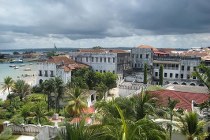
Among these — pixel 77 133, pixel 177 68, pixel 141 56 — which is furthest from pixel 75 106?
pixel 141 56

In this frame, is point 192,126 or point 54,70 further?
point 54,70

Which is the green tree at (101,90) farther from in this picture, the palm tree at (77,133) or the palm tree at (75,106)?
the palm tree at (77,133)

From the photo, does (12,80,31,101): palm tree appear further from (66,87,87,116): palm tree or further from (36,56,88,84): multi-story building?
(66,87,87,116): palm tree

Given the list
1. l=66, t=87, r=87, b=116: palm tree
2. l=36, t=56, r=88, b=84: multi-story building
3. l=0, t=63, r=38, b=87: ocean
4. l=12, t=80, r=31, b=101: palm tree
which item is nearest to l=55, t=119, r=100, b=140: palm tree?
l=66, t=87, r=87, b=116: palm tree

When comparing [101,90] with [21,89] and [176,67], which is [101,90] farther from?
[176,67]

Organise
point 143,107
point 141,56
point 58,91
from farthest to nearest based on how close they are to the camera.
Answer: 1. point 141,56
2. point 58,91
3. point 143,107

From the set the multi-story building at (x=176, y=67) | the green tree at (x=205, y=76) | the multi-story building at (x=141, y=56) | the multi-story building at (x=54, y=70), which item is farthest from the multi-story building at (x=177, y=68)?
the green tree at (x=205, y=76)

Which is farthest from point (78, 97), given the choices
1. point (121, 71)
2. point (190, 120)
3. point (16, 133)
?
point (121, 71)
